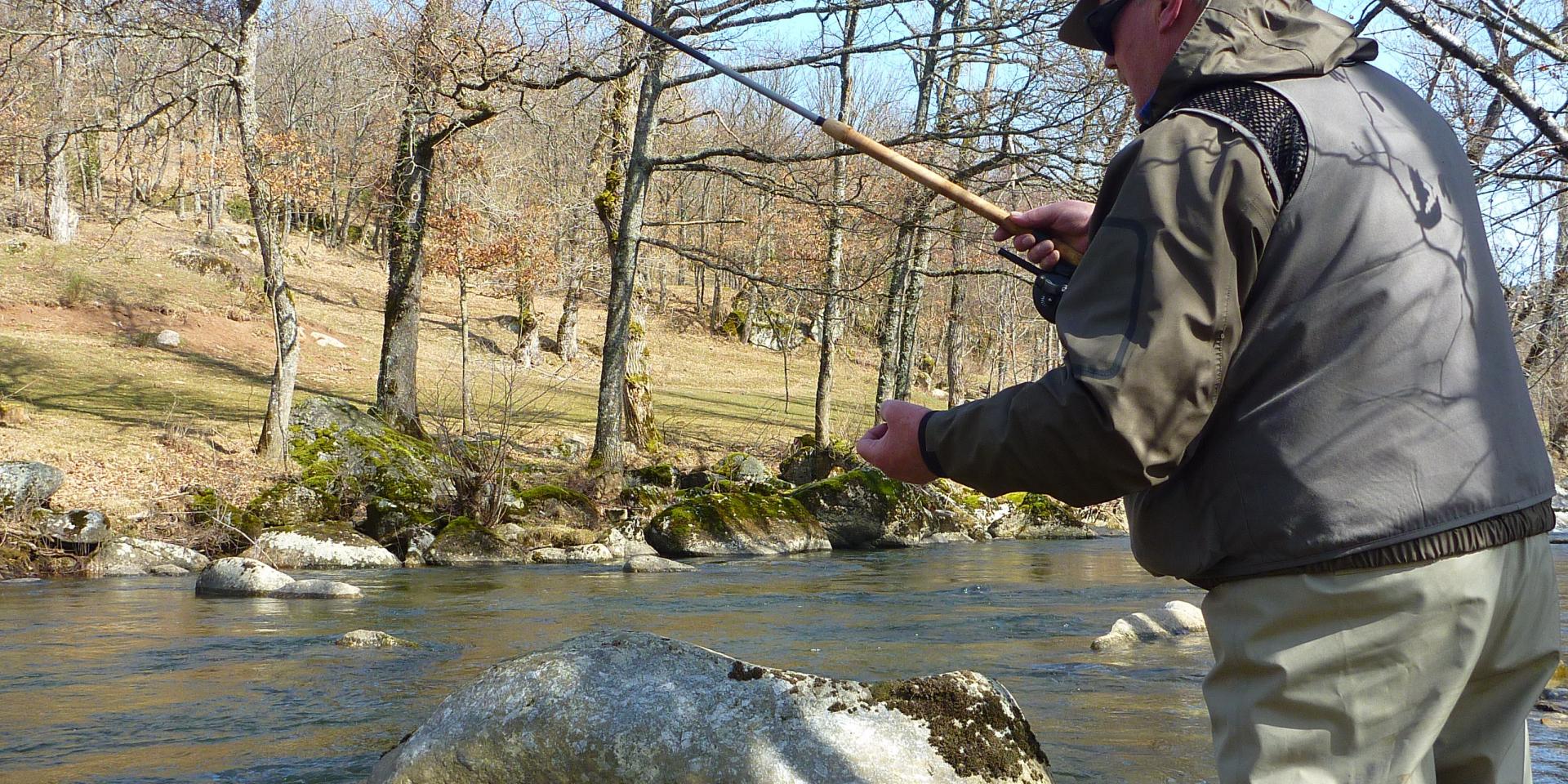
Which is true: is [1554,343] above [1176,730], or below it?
above

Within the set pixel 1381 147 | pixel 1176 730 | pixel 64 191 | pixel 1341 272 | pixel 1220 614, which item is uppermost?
pixel 64 191

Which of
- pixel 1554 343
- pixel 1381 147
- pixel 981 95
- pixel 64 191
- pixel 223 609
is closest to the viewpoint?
pixel 1381 147

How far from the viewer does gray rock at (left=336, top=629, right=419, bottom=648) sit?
797 cm

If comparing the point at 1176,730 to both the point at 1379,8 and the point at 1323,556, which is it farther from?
the point at 1323,556

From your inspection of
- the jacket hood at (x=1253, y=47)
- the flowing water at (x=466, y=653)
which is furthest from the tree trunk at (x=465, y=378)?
the jacket hood at (x=1253, y=47)

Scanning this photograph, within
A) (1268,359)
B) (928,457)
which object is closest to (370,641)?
(928,457)

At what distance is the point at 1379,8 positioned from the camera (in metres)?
4.20

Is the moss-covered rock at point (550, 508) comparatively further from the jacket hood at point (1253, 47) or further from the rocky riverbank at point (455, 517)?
the jacket hood at point (1253, 47)

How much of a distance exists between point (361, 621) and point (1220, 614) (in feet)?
27.0

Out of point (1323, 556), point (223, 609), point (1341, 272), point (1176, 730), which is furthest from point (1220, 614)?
point (223, 609)

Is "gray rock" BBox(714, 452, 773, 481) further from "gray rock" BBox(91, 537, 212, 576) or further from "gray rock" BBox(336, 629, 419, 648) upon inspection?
"gray rock" BBox(336, 629, 419, 648)

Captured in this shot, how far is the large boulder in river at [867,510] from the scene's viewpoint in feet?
55.9

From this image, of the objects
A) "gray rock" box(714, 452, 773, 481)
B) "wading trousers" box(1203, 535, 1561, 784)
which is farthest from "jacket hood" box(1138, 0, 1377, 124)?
"gray rock" box(714, 452, 773, 481)

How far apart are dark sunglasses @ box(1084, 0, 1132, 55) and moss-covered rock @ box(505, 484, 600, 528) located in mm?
13825
